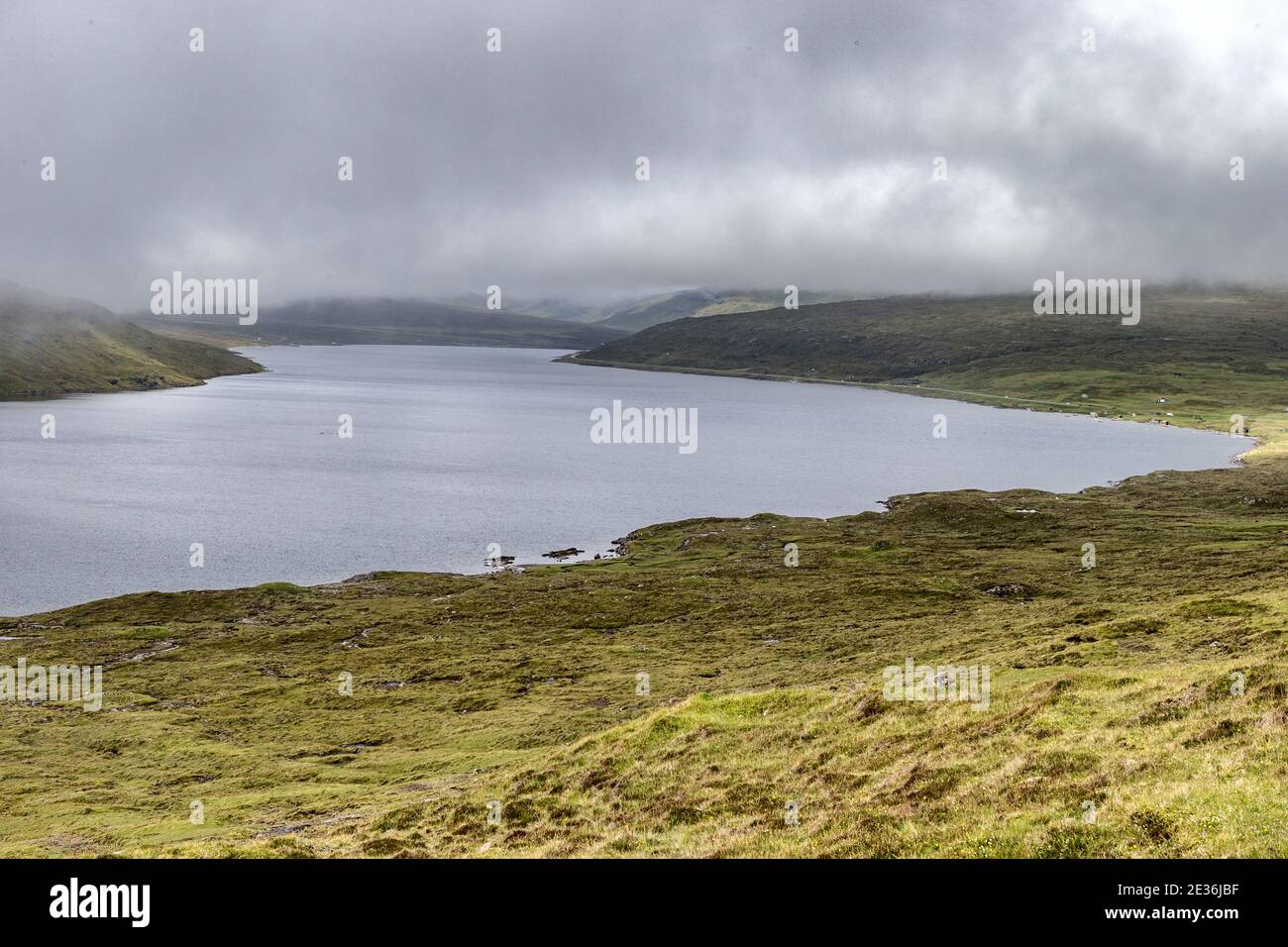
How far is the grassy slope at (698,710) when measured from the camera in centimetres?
2691

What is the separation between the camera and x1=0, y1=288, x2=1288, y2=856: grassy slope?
26.9 m

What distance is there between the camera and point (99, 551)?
120625mm

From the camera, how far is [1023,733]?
32719 mm

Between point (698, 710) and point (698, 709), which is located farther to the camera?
point (698, 709)

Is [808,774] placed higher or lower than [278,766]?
higher

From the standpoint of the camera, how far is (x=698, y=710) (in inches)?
1756

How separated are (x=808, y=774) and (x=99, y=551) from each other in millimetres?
112038

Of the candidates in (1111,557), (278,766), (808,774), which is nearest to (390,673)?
(278,766)
